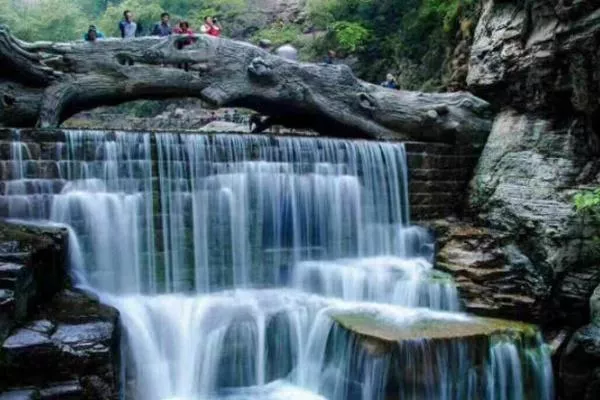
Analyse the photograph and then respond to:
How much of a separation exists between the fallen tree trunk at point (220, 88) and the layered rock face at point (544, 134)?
1.07 metres

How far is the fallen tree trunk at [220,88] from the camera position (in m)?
8.97

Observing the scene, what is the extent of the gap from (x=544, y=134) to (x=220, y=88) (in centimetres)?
514

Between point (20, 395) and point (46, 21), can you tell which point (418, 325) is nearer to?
point (20, 395)

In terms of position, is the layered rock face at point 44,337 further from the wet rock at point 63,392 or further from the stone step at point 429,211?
the stone step at point 429,211

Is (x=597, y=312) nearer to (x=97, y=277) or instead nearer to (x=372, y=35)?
(x=97, y=277)

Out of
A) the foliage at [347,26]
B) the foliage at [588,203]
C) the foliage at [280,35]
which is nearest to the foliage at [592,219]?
the foliage at [588,203]

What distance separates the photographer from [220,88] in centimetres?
998

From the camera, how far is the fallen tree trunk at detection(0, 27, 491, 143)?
8.97m

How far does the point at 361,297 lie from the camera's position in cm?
812

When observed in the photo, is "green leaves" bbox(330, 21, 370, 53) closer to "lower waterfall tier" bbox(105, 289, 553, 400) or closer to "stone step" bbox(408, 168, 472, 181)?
"stone step" bbox(408, 168, 472, 181)

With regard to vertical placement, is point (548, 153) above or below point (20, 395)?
above

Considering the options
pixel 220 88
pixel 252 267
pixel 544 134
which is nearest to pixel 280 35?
pixel 220 88

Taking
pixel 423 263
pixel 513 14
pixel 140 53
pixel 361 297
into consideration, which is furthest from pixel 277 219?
pixel 513 14

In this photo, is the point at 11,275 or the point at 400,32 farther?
the point at 400,32
